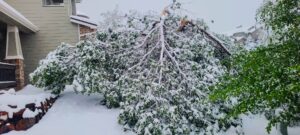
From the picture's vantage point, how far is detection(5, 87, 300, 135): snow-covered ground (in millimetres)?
7395

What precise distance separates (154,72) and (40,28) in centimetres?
847

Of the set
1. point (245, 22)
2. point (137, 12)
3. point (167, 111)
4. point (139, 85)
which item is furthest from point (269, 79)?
point (245, 22)

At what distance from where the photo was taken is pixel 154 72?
302 inches

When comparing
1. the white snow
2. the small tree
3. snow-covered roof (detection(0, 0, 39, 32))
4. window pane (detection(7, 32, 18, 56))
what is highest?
snow-covered roof (detection(0, 0, 39, 32))

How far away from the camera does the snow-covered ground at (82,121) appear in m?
7.39

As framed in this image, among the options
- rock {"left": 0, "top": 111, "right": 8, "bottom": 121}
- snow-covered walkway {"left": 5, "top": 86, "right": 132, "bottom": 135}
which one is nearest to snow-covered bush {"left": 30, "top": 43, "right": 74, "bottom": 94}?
snow-covered walkway {"left": 5, "top": 86, "right": 132, "bottom": 135}

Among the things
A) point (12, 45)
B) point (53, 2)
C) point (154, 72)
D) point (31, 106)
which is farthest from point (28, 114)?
point (53, 2)

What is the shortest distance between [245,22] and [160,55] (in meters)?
31.0

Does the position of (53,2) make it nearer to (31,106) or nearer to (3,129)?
(31,106)

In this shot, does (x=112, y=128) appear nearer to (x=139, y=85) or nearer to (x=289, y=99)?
(x=139, y=85)

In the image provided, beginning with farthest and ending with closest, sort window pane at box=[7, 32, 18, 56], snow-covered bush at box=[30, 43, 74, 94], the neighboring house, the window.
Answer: the window
the neighboring house
window pane at box=[7, 32, 18, 56]
snow-covered bush at box=[30, 43, 74, 94]

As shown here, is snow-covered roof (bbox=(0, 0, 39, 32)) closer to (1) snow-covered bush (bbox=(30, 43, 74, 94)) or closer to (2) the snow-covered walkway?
(1) snow-covered bush (bbox=(30, 43, 74, 94))

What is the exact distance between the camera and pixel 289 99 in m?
5.36

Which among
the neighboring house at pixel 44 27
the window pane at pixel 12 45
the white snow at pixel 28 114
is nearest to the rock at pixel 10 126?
the white snow at pixel 28 114
